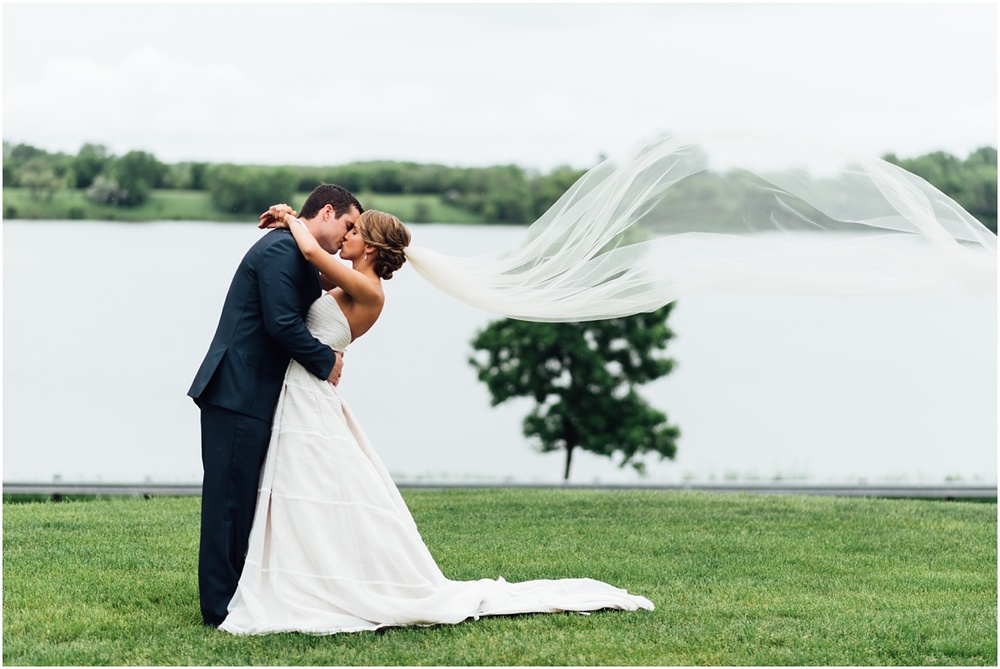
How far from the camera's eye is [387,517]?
19.3 feet

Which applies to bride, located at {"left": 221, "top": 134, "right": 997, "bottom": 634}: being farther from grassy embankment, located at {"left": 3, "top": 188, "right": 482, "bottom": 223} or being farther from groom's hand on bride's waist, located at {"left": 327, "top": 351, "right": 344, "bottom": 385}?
grassy embankment, located at {"left": 3, "top": 188, "right": 482, "bottom": 223}

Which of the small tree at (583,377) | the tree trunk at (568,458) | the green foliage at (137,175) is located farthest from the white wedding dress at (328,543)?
the green foliage at (137,175)

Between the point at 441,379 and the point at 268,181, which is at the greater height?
the point at 268,181

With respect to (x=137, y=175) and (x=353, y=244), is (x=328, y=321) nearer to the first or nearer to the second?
(x=353, y=244)

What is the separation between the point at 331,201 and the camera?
6090 millimetres

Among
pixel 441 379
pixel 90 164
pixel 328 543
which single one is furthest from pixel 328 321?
pixel 90 164

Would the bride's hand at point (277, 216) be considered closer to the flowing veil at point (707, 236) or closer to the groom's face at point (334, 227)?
the groom's face at point (334, 227)

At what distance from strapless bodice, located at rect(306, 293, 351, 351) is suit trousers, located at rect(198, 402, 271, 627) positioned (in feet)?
1.83

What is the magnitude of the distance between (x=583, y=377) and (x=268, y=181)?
83.7ft

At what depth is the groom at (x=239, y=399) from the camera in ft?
19.2

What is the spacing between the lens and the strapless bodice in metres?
6.01

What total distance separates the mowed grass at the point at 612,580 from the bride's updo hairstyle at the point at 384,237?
6.35 ft

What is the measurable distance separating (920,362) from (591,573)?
36710 mm

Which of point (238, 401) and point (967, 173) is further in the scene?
point (967, 173)
